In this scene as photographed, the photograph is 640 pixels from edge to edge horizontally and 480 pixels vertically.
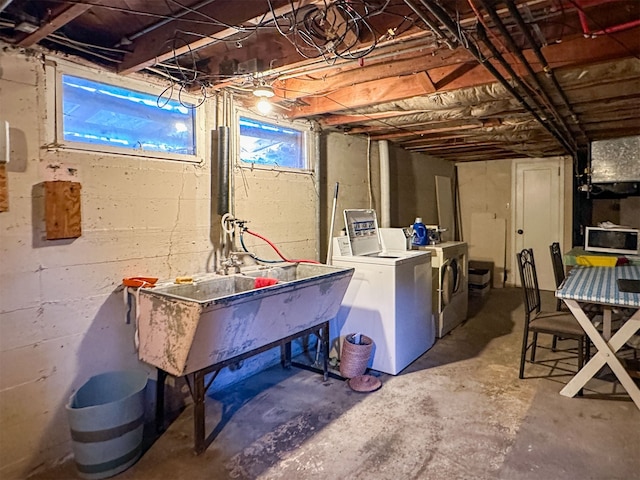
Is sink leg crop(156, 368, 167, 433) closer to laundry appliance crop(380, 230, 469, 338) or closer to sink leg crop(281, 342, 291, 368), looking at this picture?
sink leg crop(281, 342, 291, 368)

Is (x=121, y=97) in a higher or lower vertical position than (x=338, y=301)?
higher

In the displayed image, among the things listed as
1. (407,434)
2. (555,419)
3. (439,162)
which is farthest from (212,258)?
(439,162)

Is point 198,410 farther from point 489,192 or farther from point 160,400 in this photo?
point 489,192

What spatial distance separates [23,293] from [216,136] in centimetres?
152

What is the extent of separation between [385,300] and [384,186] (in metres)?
1.78

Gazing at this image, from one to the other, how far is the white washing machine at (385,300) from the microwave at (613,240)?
6.74 ft

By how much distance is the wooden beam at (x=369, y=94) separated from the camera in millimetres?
2707

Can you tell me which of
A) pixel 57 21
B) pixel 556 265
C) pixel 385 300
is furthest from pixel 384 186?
pixel 57 21

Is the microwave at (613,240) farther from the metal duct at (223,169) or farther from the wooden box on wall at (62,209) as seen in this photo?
the wooden box on wall at (62,209)

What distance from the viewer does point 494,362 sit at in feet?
11.3

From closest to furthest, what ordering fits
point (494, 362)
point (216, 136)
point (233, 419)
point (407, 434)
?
1. point (407, 434)
2. point (233, 419)
3. point (216, 136)
4. point (494, 362)

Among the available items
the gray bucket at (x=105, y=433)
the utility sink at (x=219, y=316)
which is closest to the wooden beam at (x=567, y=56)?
the utility sink at (x=219, y=316)

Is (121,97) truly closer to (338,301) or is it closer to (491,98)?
(338,301)

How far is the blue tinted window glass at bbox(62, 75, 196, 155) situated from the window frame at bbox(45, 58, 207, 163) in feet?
0.10
